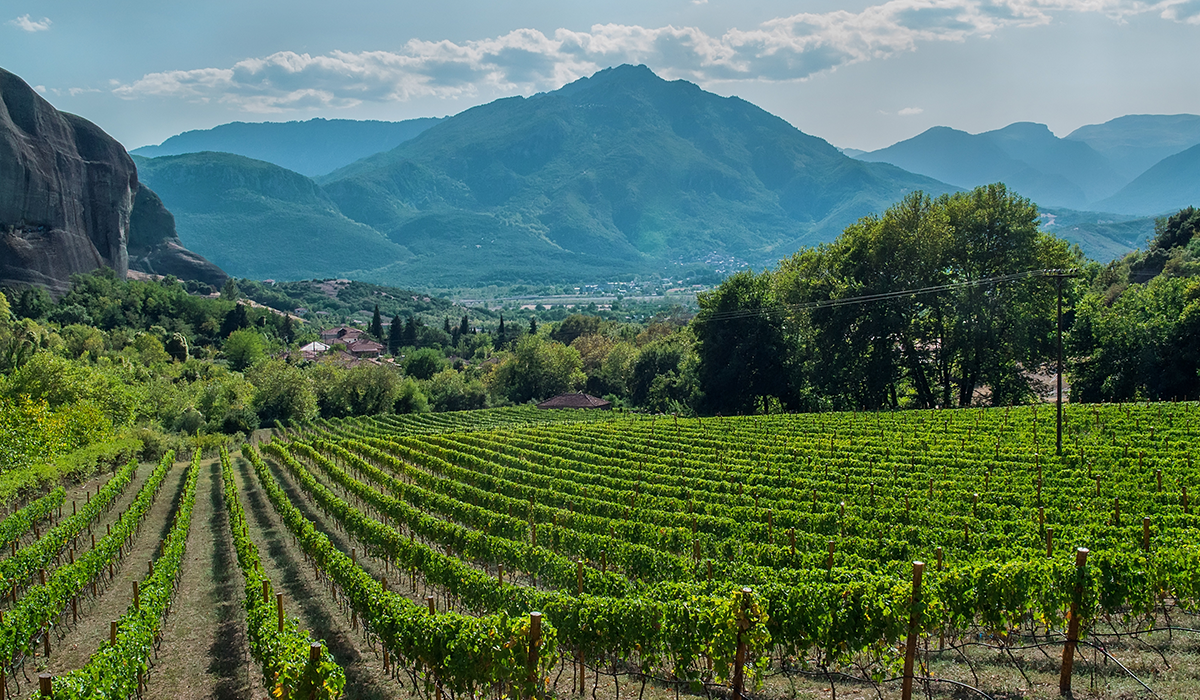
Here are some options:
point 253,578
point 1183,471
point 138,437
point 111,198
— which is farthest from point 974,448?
point 111,198

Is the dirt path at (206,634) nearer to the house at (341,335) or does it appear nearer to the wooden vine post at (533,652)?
the wooden vine post at (533,652)

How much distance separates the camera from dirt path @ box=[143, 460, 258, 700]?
13.0 m

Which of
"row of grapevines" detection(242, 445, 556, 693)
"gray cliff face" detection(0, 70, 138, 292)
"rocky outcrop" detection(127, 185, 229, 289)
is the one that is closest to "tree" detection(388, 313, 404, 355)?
"gray cliff face" detection(0, 70, 138, 292)

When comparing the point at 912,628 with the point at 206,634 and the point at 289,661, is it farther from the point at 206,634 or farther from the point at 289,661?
the point at 206,634

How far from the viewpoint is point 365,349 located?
117188mm

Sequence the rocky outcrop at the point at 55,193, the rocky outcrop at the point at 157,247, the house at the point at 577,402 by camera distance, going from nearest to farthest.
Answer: the house at the point at 577,402
the rocky outcrop at the point at 55,193
the rocky outcrop at the point at 157,247

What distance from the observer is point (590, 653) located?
10.5 meters

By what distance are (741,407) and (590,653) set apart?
44.3 meters

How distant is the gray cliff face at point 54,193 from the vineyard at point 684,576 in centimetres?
8874

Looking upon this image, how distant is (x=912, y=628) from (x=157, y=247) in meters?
188

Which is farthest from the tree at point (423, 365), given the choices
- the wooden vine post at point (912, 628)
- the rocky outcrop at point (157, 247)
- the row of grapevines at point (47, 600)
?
the rocky outcrop at point (157, 247)

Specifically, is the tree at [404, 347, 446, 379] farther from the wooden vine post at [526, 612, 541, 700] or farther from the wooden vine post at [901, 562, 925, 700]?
the wooden vine post at [901, 562, 925, 700]

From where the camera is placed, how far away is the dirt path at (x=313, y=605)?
1259 centimetres

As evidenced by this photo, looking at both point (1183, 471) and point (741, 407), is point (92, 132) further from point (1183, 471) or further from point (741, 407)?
point (1183, 471)
